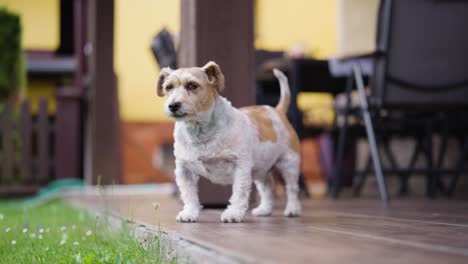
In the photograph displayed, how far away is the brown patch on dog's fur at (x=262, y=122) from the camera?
3.18 metres

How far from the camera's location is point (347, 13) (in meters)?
9.57

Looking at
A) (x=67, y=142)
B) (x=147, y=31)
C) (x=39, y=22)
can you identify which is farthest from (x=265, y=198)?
(x=39, y=22)

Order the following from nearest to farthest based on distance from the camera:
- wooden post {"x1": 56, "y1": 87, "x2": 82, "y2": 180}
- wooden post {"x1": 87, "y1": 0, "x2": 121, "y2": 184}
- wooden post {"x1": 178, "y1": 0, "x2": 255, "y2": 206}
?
wooden post {"x1": 178, "y1": 0, "x2": 255, "y2": 206} → wooden post {"x1": 87, "y1": 0, "x2": 121, "y2": 184} → wooden post {"x1": 56, "y1": 87, "x2": 82, "y2": 180}

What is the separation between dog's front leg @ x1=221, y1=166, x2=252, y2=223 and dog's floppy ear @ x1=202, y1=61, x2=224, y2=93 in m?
0.34

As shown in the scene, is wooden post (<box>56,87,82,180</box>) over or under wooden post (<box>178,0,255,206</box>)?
under

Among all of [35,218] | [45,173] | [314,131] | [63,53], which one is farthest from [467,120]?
[63,53]

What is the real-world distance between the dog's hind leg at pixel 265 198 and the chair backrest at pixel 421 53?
1.31 meters

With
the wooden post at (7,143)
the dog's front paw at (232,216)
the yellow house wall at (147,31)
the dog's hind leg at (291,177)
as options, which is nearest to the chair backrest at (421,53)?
the dog's hind leg at (291,177)

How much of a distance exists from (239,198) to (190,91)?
458 mm

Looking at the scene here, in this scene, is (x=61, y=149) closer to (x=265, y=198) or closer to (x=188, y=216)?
(x=265, y=198)

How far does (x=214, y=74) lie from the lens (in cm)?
298

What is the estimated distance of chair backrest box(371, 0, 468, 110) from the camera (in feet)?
14.7

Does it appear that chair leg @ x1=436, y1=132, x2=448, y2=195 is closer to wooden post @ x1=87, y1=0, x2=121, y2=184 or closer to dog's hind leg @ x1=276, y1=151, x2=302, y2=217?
dog's hind leg @ x1=276, y1=151, x2=302, y2=217

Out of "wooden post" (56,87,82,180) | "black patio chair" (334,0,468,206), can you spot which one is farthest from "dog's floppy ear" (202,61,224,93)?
"wooden post" (56,87,82,180)
